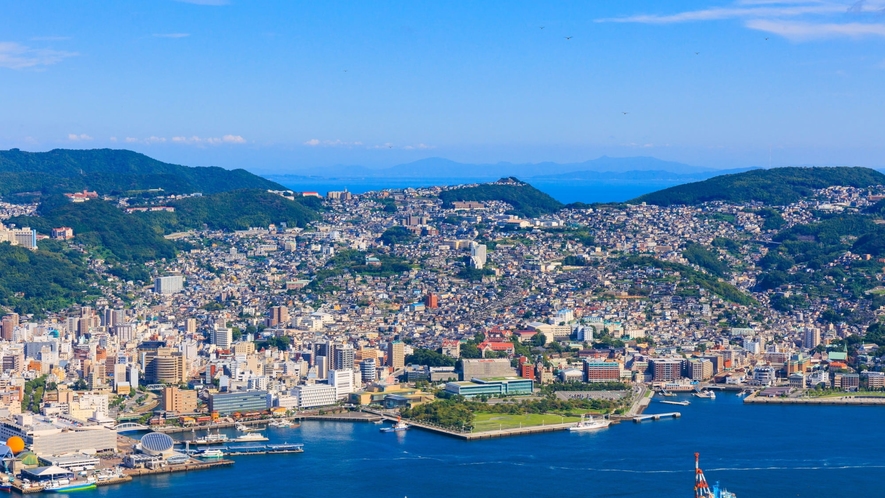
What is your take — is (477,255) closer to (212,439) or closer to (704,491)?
(212,439)

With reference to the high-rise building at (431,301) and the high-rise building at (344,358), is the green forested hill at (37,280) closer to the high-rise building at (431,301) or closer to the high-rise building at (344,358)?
the high-rise building at (431,301)

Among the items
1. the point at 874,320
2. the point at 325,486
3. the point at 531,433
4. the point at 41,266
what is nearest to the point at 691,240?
the point at 874,320

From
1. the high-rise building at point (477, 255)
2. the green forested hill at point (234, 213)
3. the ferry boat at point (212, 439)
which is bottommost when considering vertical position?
the ferry boat at point (212, 439)

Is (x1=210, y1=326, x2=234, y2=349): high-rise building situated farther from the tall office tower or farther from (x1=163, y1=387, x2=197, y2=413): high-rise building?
(x1=163, y1=387, x2=197, y2=413): high-rise building

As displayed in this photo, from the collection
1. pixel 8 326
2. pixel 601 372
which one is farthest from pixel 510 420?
pixel 8 326

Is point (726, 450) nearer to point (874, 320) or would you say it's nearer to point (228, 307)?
point (874, 320)

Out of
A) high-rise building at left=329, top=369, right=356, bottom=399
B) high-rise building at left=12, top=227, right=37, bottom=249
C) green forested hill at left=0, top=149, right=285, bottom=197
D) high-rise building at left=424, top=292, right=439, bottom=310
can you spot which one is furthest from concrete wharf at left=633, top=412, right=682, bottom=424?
green forested hill at left=0, top=149, right=285, bottom=197

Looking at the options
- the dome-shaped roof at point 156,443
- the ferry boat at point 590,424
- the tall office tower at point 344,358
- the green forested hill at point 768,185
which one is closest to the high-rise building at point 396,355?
the tall office tower at point 344,358
